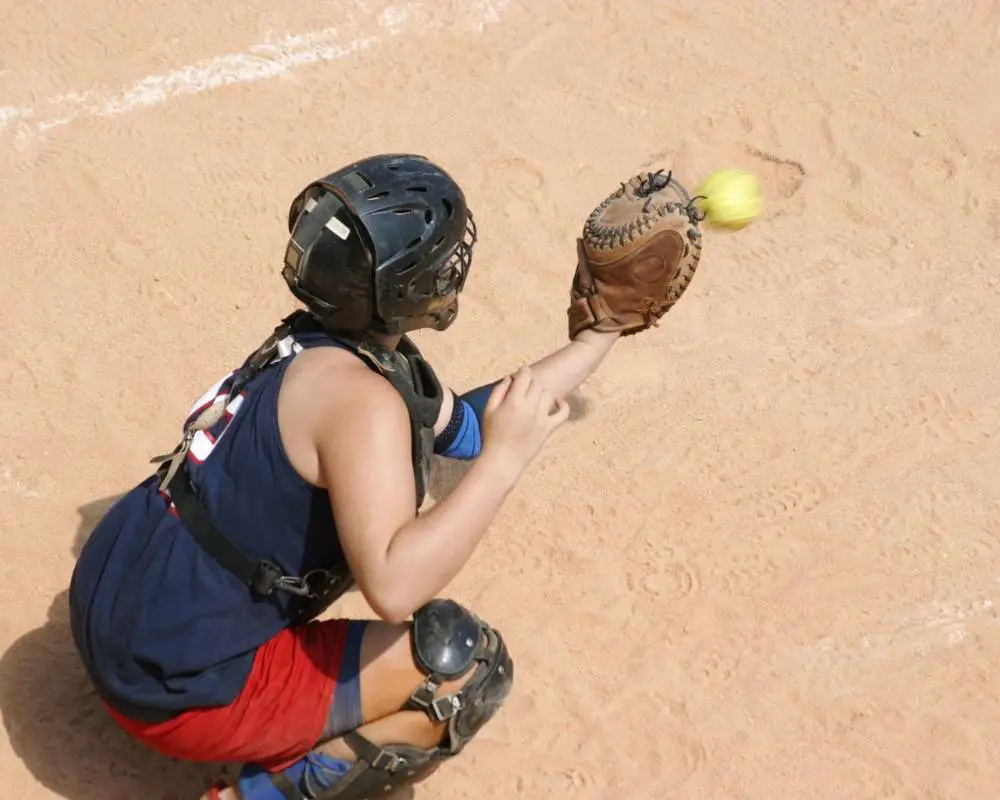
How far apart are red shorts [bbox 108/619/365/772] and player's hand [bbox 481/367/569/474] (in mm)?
725

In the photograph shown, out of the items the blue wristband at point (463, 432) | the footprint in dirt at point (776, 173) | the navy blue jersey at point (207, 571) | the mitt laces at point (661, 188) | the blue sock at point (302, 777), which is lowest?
the footprint in dirt at point (776, 173)

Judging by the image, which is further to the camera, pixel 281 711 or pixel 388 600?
pixel 281 711

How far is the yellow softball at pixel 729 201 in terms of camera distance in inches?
181

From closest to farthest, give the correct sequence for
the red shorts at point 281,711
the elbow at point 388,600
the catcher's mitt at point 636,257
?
the elbow at point 388,600, the red shorts at point 281,711, the catcher's mitt at point 636,257

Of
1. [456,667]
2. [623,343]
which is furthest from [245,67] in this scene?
[456,667]

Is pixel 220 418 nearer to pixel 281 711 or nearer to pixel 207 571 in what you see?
pixel 207 571

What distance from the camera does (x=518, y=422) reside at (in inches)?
112

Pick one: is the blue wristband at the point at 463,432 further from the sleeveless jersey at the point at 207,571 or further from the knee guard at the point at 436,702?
the sleeveless jersey at the point at 207,571

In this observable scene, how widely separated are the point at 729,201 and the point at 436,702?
2388 millimetres

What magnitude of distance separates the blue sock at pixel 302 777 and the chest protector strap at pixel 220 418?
0.46m

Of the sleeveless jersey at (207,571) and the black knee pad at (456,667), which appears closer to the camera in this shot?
the sleeveless jersey at (207,571)

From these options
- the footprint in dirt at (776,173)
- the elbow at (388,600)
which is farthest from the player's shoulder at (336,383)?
the footprint in dirt at (776,173)

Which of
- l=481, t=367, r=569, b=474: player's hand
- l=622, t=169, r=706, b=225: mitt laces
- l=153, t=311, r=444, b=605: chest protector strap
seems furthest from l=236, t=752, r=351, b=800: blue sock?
l=622, t=169, r=706, b=225: mitt laces

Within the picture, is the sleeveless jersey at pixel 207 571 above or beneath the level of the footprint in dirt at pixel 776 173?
above
